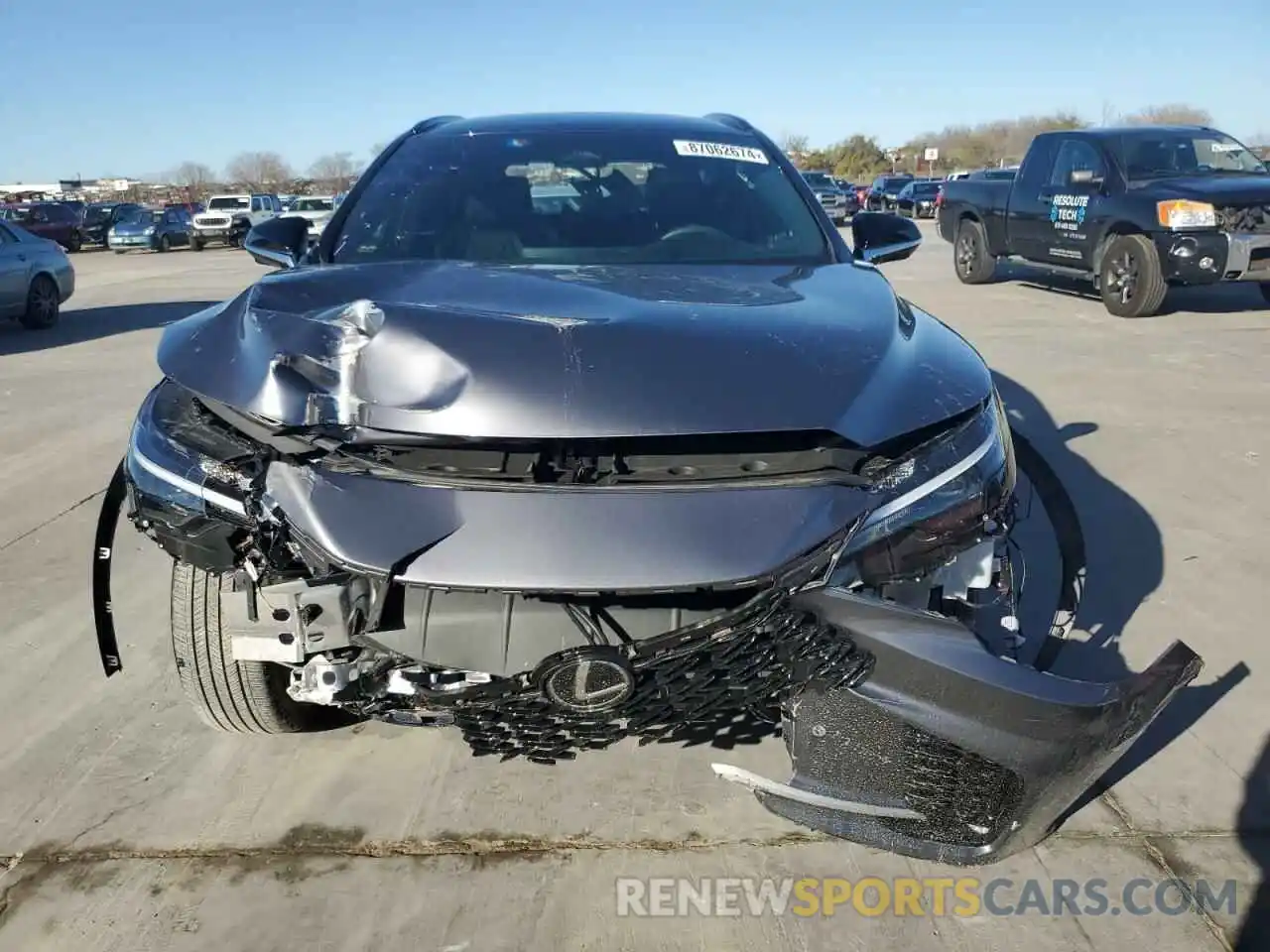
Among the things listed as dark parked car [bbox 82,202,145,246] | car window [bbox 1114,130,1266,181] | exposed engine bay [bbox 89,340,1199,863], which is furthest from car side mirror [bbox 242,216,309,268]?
dark parked car [bbox 82,202,145,246]

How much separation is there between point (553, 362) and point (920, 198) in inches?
1259

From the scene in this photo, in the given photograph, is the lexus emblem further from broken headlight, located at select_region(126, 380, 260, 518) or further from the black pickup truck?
the black pickup truck

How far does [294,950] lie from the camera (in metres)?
2.11

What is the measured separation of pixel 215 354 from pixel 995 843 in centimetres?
194

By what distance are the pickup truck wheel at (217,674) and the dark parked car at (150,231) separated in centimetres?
2934

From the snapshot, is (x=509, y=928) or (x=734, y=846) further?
(x=734, y=846)

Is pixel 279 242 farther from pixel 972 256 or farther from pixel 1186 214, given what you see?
pixel 972 256

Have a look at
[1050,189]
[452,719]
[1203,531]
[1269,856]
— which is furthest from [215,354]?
[1050,189]

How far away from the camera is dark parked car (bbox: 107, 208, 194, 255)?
92.2 feet

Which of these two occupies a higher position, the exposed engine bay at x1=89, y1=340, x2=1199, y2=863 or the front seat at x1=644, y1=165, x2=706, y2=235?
the front seat at x1=644, y1=165, x2=706, y2=235

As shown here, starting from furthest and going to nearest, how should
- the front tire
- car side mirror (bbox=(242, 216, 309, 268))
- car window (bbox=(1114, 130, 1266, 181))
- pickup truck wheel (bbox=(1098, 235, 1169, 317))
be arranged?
the front tire
car window (bbox=(1114, 130, 1266, 181))
pickup truck wheel (bbox=(1098, 235, 1169, 317))
car side mirror (bbox=(242, 216, 309, 268))

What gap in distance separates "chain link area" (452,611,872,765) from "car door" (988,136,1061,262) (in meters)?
10.3

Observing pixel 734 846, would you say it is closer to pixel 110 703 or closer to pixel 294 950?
pixel 294 950

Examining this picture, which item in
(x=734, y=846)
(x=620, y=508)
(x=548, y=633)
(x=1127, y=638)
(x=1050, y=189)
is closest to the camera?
(x=620, y=508)
